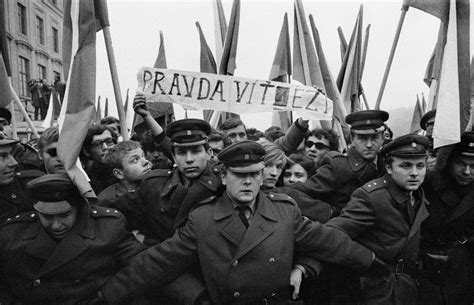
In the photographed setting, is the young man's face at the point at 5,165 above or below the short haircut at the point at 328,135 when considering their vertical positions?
below

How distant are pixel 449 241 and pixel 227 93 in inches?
96.8

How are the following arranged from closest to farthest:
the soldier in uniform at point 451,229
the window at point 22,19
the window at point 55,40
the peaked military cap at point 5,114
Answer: the soldier in uniform at point 451,229
the peaked military cap at point 5,114
the window at point 22,19
the window at point 55,40

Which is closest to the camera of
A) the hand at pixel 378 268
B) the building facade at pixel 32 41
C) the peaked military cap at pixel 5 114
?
the hand at pixel 378 268

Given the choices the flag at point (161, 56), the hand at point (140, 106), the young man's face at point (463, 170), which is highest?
the flag at point (161, 56)

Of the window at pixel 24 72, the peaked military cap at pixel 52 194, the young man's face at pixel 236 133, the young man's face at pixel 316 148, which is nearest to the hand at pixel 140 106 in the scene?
the peaked military cap at pixel 52 194

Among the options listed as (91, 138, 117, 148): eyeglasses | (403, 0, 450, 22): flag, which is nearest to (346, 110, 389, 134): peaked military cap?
(403, 0, 450, 22): flag

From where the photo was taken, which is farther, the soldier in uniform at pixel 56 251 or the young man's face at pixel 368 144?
the young man's face at pixel 368 144

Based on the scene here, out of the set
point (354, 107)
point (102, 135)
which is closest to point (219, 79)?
point (102, 135)

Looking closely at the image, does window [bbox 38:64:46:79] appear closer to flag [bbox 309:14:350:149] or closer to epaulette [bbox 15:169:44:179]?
flag [bbox 309:14:350:149]

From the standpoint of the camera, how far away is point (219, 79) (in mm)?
4816

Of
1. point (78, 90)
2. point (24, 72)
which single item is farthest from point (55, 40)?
point (78, 90)

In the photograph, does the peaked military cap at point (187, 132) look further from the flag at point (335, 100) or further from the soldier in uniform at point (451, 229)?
the flag at point (335, 100)

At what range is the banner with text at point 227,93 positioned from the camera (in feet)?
15.3

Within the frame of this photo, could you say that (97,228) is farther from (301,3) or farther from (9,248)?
(301,3)
